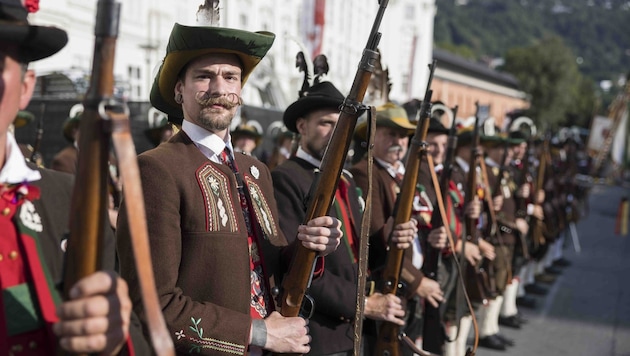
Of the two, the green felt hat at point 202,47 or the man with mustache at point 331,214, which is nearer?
the green felt hat at point 202,47

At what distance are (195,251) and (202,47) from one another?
2.42 feet

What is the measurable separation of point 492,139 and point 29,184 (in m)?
7.97

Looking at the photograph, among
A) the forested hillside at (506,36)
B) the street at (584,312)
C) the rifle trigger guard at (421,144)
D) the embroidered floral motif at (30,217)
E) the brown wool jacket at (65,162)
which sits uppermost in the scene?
the forested hillside at (506,36)

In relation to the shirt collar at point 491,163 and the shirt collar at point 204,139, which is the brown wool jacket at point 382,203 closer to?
the shirt collar at point 204,139

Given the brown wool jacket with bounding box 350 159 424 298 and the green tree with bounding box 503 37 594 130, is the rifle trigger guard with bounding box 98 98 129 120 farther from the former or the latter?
the green tree with bounding box 503 37 594 130

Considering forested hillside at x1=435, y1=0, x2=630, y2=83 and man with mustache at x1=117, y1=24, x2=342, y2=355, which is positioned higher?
forested hillside at x1=435, y1=0, x2=630, y2=83

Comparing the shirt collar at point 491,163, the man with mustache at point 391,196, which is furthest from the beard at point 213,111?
the shirt collar at point 491,163

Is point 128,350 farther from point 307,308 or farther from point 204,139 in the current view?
point 307,308

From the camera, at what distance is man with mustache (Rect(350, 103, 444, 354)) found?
189 inches

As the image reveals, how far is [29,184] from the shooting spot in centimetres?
196

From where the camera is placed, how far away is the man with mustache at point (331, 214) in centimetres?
374

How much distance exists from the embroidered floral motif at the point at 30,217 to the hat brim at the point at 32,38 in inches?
14.1

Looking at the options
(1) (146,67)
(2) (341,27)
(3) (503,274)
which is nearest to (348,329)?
(3) (503,274)

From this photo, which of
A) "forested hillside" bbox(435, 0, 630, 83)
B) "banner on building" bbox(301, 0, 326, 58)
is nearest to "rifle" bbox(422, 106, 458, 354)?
"banner on building" bbox(301, 0, 326, 58)
